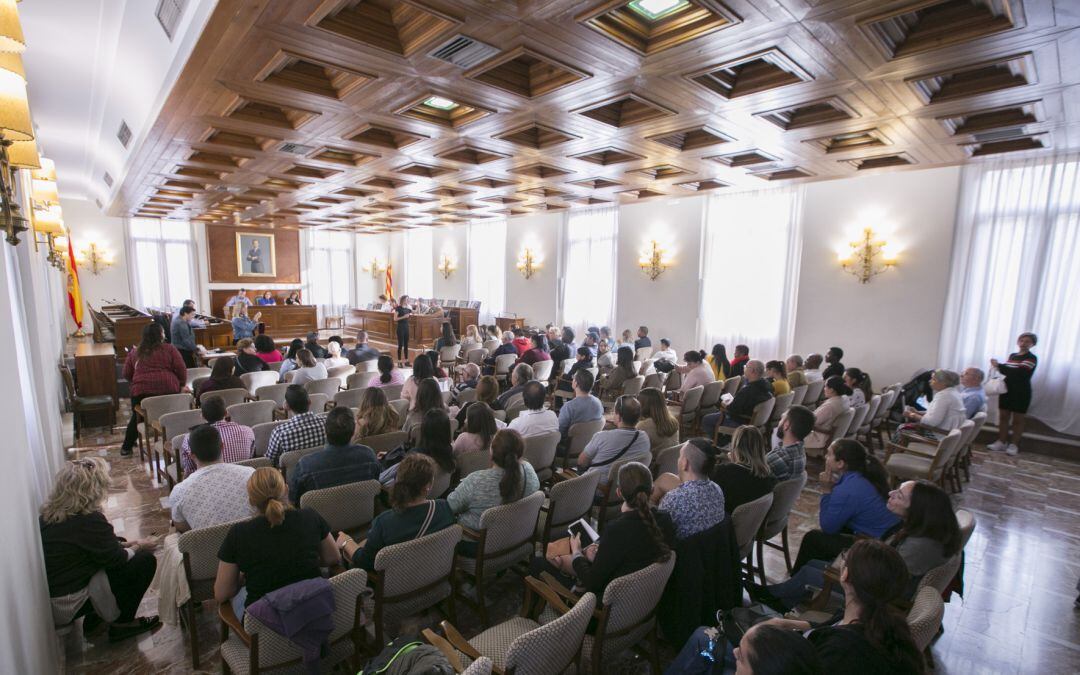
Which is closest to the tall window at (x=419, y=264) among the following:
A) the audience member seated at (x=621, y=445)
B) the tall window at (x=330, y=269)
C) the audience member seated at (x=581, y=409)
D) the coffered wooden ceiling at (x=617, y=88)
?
the tall window at (x=330, y=269)

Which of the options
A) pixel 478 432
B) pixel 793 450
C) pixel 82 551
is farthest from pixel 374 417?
pixel 793 450

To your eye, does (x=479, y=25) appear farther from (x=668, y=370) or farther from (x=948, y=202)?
(x=948, y=202)

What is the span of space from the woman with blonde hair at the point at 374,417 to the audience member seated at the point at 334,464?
849 millimetres

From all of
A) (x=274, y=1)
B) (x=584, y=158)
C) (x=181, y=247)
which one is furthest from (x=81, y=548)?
(x=181, y=247)

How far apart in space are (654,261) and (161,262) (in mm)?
16665

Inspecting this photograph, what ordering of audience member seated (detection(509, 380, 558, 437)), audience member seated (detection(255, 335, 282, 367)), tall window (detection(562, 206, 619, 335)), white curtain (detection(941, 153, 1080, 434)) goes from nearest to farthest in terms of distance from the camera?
audience member seated (detection(509, 380, 558, 437))
white curtain (detection(941, 153, 1080, 434))
audience member seated (detection(255, 335, 282, 367))
tall window (detection(562, 206, 619, 335))

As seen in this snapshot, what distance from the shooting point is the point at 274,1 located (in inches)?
114

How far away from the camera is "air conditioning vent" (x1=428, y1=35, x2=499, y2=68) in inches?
136

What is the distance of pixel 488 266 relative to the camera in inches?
639

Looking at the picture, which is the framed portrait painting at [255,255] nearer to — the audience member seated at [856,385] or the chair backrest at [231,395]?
the chair backrest at [231,395]

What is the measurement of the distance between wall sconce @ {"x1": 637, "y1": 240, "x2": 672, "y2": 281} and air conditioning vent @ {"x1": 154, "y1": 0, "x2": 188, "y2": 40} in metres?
9.40

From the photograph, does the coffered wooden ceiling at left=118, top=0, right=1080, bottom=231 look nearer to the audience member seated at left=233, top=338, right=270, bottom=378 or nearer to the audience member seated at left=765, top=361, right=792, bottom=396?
the audience member seated at left=233, top=338, right=270, bottom=378

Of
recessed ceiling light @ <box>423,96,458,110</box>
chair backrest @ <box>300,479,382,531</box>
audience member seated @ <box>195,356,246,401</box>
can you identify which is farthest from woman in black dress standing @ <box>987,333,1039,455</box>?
audience member seated @ <box>195,356,246,401</box>

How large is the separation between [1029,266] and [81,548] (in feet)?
34.8
